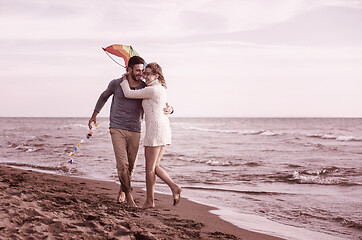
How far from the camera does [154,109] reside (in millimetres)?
4773

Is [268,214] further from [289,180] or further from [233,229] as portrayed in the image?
[289,180]

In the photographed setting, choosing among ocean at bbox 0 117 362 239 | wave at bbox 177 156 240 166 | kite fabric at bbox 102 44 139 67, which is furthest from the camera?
wave at bbox 177 156 240 166

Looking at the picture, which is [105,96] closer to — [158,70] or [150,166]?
[158,70]

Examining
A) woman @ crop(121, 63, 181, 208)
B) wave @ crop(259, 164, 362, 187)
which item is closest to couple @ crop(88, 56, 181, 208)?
woman @ crop(121, 63, 181, 208)

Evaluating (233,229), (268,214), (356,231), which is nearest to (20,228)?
(233,229)

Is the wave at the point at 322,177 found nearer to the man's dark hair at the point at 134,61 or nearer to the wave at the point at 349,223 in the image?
the wave at the point at 349,223

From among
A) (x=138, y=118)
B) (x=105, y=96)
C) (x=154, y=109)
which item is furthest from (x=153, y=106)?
(x=105, y=96)

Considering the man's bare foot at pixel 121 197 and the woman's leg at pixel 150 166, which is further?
the man's bare foot at pixel 121 197

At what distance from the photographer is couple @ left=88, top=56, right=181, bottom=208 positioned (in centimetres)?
476

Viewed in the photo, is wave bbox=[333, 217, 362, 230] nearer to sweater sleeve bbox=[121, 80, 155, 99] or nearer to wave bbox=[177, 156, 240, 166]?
sweater sleeve bbox=[121, 80, 155, 99]

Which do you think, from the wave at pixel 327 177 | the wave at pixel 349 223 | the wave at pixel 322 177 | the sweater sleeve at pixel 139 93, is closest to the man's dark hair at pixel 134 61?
the sweater sleeve at pixel 139 93

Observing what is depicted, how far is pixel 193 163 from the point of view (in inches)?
459

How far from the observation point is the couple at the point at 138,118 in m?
4.76

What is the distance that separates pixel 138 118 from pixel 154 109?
36cm
